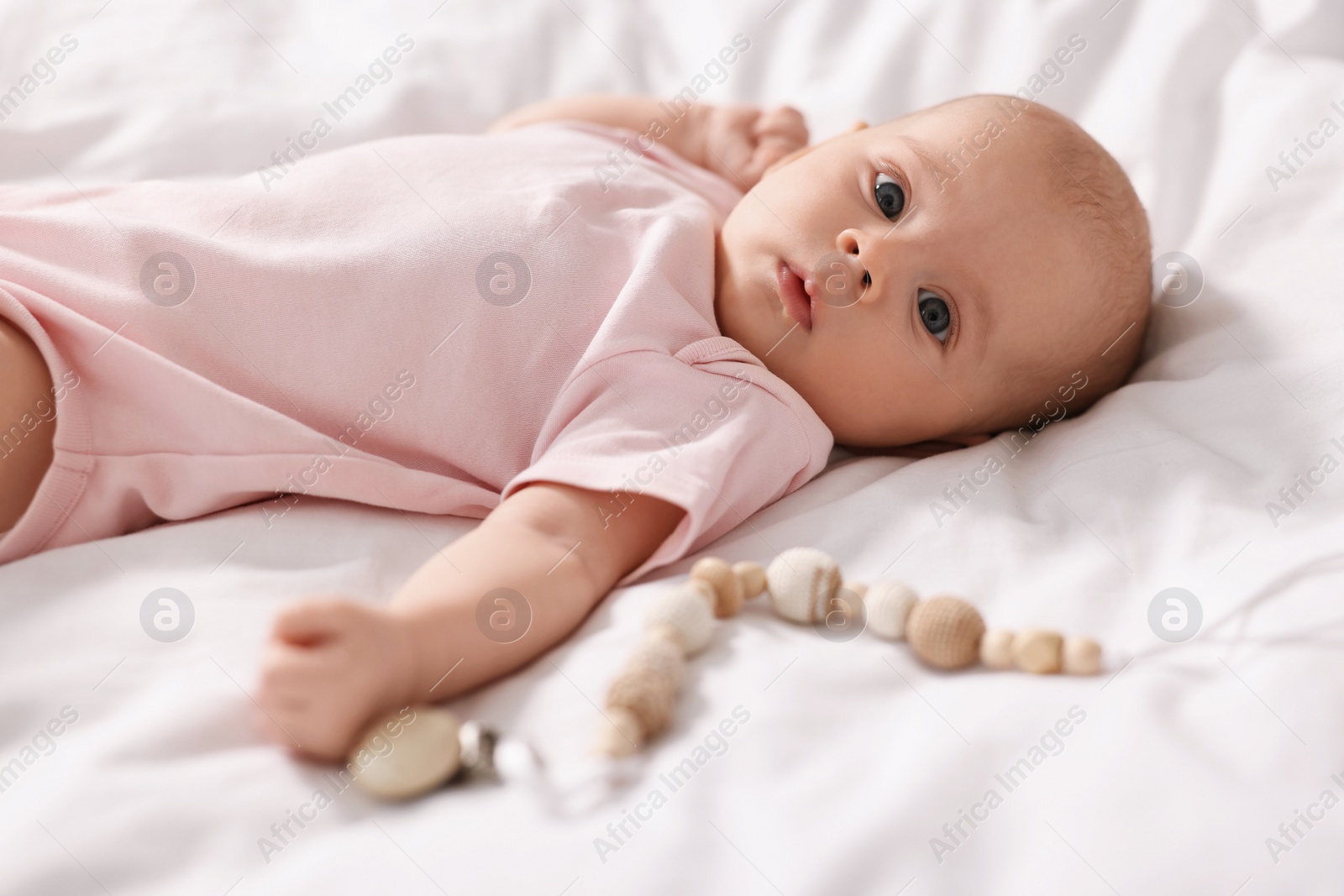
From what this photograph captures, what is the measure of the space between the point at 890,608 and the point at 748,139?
0.98m

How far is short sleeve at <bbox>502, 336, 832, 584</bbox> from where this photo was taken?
1057 millimetres

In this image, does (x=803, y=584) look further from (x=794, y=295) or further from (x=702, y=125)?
(x=702, y=125)

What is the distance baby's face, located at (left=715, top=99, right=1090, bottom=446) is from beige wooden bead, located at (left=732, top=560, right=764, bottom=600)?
1.22 feet

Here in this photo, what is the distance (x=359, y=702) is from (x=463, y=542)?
8.9 inches

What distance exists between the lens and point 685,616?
2.94 ft

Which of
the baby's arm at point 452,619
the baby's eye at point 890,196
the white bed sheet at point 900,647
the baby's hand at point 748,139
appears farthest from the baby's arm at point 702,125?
the baby's arm at point 452,619

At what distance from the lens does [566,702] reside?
84 centimetres

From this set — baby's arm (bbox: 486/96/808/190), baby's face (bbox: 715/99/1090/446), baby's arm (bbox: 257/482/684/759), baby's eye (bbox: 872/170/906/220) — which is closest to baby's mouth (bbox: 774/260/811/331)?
baby's face (bbox: 715/99/1090/446)

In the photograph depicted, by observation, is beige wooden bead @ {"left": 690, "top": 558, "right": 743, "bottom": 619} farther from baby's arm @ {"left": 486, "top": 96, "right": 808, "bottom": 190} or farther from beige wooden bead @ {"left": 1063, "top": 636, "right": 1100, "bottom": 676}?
baby's arm @ {"left": 486, "top": 96, "right": 808, "bottom": 190}

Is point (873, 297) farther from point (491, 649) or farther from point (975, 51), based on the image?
point (975, 51)

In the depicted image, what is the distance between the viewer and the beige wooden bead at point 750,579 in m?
0.98

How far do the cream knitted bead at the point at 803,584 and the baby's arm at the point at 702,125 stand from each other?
833mm

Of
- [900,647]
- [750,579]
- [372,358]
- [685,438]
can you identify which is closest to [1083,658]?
[900,647]

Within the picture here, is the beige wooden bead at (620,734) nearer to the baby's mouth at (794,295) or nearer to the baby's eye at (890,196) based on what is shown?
the baby's mouth at (794,295)
